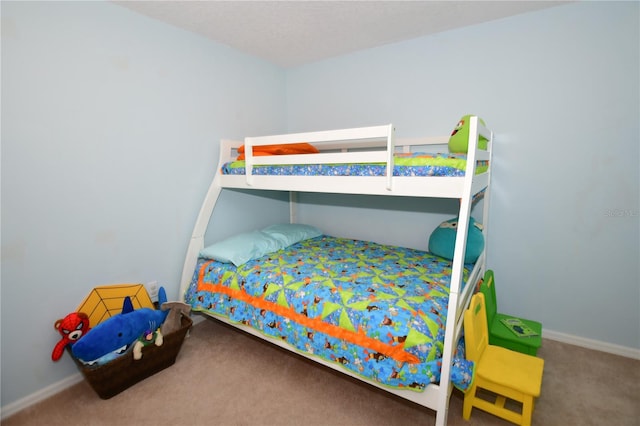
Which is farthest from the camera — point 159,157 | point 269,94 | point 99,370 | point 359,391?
point 269,94

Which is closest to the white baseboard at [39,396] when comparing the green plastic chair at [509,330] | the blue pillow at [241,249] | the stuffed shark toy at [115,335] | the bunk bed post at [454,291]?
the stuffed shark toy at [115,335]

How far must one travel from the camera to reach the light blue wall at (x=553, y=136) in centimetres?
200

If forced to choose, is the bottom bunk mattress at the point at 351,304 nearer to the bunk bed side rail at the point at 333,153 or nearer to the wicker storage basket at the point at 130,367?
the wicker storage basket at the point at 130,367

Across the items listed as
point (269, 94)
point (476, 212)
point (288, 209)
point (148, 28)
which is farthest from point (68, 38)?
point (476, 212)

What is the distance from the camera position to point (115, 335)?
176 cm

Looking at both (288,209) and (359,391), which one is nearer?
(359,391)

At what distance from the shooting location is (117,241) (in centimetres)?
206

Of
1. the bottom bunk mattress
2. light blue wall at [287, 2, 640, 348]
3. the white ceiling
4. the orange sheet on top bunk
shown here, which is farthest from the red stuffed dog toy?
light blue wall at [287, 2, 640, 348]

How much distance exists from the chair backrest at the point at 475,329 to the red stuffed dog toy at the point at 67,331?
2.13 metres

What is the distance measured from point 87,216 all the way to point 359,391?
76.4 inches

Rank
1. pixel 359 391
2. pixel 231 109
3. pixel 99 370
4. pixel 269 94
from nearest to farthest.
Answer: pixel 99 370 → pixel 359 391 → pixel 231 109 → pixel 269 94

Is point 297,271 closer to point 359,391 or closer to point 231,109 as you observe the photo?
point 359,391

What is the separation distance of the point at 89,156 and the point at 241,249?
3.61 feet

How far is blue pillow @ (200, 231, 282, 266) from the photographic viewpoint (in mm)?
2234
